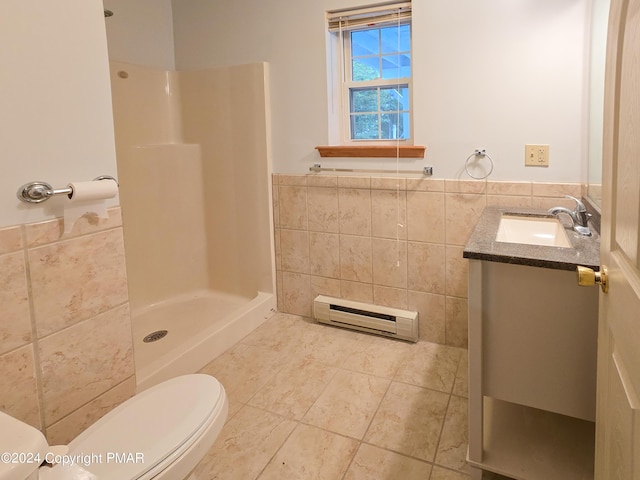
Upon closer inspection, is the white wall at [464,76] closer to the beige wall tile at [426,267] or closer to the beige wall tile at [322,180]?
the beige wall tile at [322,180]

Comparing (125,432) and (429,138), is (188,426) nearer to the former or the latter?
(125,432)

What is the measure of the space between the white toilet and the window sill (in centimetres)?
157

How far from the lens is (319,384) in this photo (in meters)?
2.17

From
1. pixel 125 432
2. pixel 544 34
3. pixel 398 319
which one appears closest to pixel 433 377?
pixel 398 319

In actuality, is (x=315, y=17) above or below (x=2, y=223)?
above

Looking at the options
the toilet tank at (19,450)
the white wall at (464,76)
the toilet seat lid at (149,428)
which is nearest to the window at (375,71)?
the white wall at (464,76)

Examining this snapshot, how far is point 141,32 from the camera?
110 inches

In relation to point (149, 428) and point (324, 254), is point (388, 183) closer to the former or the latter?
point (324, 254)

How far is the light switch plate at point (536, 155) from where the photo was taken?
2.12m

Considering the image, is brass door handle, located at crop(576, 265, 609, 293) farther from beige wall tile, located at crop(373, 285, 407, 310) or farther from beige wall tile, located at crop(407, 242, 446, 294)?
beige wall tile, located at crop(373, 285, 407, 310)

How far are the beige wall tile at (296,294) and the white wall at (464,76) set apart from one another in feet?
2.31

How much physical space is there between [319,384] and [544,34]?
1960 mm

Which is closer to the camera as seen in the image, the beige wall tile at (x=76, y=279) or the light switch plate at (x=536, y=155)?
the beige wall tile at (x=76, y=279)

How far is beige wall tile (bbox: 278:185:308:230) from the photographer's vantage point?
2.76 metres
